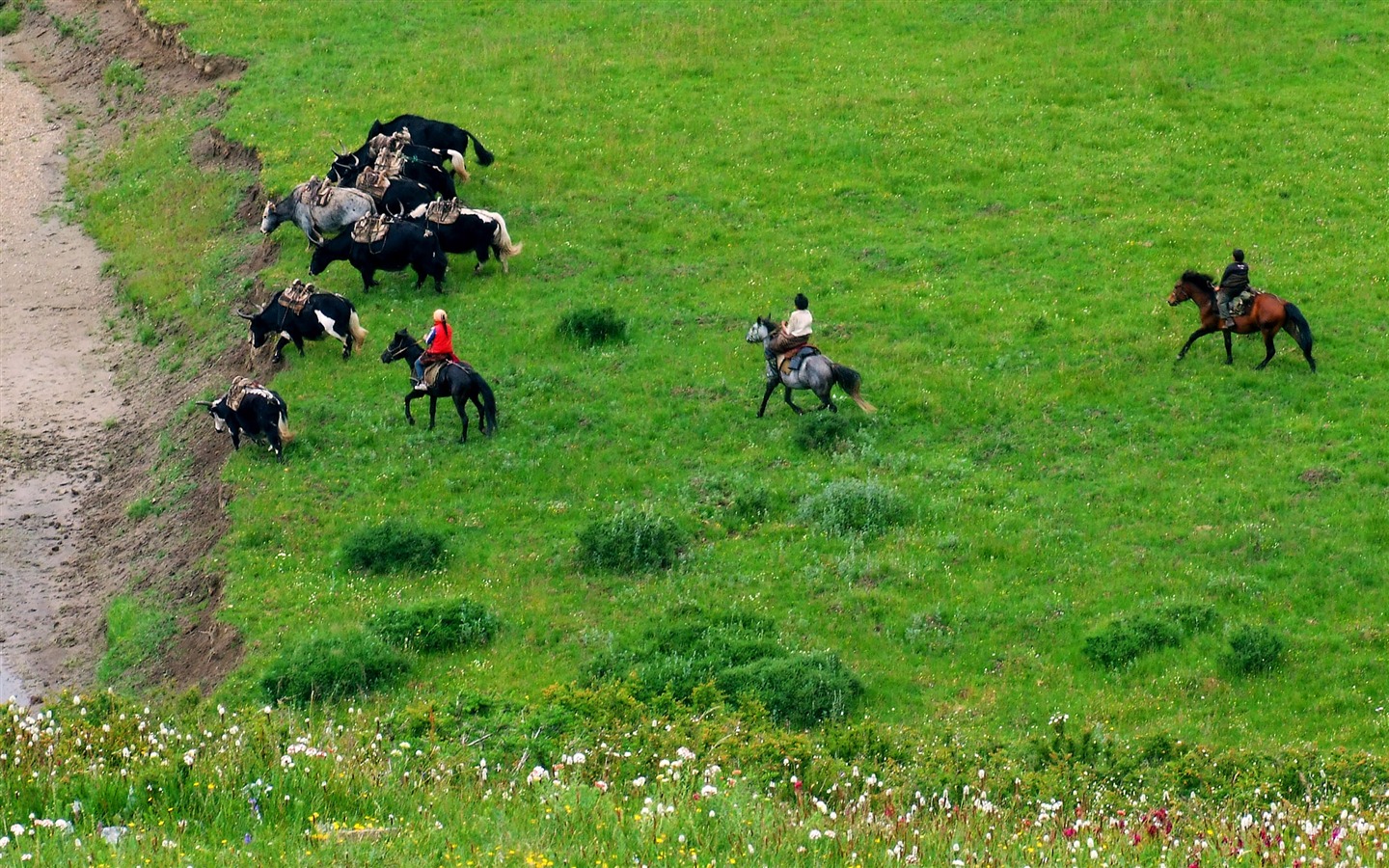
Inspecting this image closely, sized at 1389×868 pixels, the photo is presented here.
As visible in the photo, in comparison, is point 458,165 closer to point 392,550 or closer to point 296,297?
point 296,297

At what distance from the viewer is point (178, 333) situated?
29.5 meters

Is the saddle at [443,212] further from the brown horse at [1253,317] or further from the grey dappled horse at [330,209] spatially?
the brown horse at [1253,317]

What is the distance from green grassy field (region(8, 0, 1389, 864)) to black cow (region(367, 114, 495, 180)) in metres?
0.98

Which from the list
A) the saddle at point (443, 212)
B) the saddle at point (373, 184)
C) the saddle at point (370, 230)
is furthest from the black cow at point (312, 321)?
the saddle at point (373, 184)

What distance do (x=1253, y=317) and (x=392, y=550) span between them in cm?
1287

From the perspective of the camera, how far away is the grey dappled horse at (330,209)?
96.5ft

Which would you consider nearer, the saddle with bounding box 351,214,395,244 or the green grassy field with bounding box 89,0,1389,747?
the green grassy field with bounding box 89,0,1389,747

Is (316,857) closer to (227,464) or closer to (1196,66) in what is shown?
(227,464)

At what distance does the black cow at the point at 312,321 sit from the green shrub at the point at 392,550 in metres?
6.69

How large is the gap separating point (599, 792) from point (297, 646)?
279 inches

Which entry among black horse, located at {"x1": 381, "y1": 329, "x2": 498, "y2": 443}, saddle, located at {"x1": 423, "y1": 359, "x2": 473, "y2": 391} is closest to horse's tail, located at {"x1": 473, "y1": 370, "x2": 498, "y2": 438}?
black horse, located at {"x1": 381, "y1": 329, "x2": 498, "y2": 443}

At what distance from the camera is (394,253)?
27703mm

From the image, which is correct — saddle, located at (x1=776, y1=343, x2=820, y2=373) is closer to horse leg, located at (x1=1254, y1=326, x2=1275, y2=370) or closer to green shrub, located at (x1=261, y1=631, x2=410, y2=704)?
horse leg, located at (x1=1254, y1=326, x2=1275, y2=370)

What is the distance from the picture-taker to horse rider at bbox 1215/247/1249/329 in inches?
920
